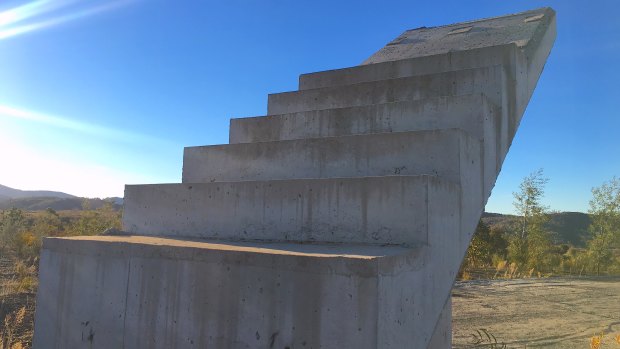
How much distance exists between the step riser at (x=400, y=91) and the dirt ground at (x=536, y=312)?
3.33 metres

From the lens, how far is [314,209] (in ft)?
9.11

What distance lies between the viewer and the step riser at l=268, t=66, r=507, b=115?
3.68m

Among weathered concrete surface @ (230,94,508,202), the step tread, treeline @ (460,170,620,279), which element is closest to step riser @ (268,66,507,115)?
weathered concrete surface @ (230,94,508,202)

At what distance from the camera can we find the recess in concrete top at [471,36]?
5.16m

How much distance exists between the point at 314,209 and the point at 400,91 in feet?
6.23

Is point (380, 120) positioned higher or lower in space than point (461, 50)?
lower

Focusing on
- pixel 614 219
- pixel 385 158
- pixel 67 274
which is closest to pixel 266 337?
→ pixel 385 158

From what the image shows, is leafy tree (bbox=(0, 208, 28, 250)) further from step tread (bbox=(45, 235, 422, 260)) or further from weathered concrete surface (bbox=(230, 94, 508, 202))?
step tread (bbox=(45, 235, 422, 260))

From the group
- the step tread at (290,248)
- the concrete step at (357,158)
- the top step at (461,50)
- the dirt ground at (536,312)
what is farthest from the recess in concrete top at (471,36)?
the dirt ground at (536,312)

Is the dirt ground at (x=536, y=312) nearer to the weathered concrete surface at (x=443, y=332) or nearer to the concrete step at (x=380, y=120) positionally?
the weathered concrete surface at (x=443, y=332)

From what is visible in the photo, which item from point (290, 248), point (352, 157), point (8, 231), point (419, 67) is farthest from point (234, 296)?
point (8, 231)

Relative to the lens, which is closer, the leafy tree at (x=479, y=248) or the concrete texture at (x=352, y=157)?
the concrete texture at (x=352, y=157)

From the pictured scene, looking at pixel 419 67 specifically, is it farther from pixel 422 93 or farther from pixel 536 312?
pixel 536 312

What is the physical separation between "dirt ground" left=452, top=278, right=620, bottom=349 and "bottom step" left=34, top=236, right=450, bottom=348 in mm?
3711
